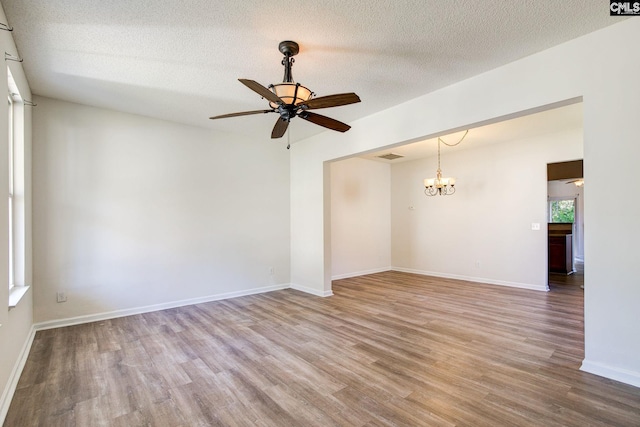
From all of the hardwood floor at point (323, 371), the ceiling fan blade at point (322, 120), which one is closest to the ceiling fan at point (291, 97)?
the ceiling fan blade at point (322, 120)

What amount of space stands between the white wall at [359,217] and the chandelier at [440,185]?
124cm

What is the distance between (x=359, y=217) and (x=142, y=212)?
453cm

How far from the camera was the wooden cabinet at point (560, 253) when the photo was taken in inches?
274

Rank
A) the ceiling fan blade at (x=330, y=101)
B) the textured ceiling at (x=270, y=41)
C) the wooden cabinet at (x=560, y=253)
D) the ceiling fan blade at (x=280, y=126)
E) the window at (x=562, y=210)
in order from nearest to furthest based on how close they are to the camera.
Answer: the textured ceiling at (x=270, y=41), the ceiling fan blade at (x=330, y=101), the ceiling fan blade at (x=280, y=126), the wooden cabinet at (x=560, y=253), the window at (x=562, y=210)

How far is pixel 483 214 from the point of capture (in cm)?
625

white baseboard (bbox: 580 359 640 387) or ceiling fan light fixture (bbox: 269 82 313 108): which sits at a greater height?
ceiling fan light fixture (bbox: 269 82 313 108)

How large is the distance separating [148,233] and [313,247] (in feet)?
8.70

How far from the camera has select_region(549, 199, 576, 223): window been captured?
30.1 feet

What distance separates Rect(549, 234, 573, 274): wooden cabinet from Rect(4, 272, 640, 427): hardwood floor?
3.37 m

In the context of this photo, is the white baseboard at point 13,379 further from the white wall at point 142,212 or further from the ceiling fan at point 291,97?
the ceiling fan at point 291,97

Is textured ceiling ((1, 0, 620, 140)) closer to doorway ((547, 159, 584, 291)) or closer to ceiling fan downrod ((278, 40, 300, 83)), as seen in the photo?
ceiling fan downrod ((278, 40, 300, 83))

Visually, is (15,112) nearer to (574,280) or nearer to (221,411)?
(221,411)

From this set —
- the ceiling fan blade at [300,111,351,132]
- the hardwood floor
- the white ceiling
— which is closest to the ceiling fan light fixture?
the ceiling fan blade at [300,111,351,132]

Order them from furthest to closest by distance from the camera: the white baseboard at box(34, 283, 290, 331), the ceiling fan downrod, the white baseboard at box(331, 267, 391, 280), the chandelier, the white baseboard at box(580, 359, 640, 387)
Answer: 1. the white baseboard at box(331, 267, 391, 280)
2. the chandelier
3. the white baseboard at box(34, 283, 290, 331)
4. the ceiling fan downrod
5. the white baseboard at box(580, 359, 640, 387)
